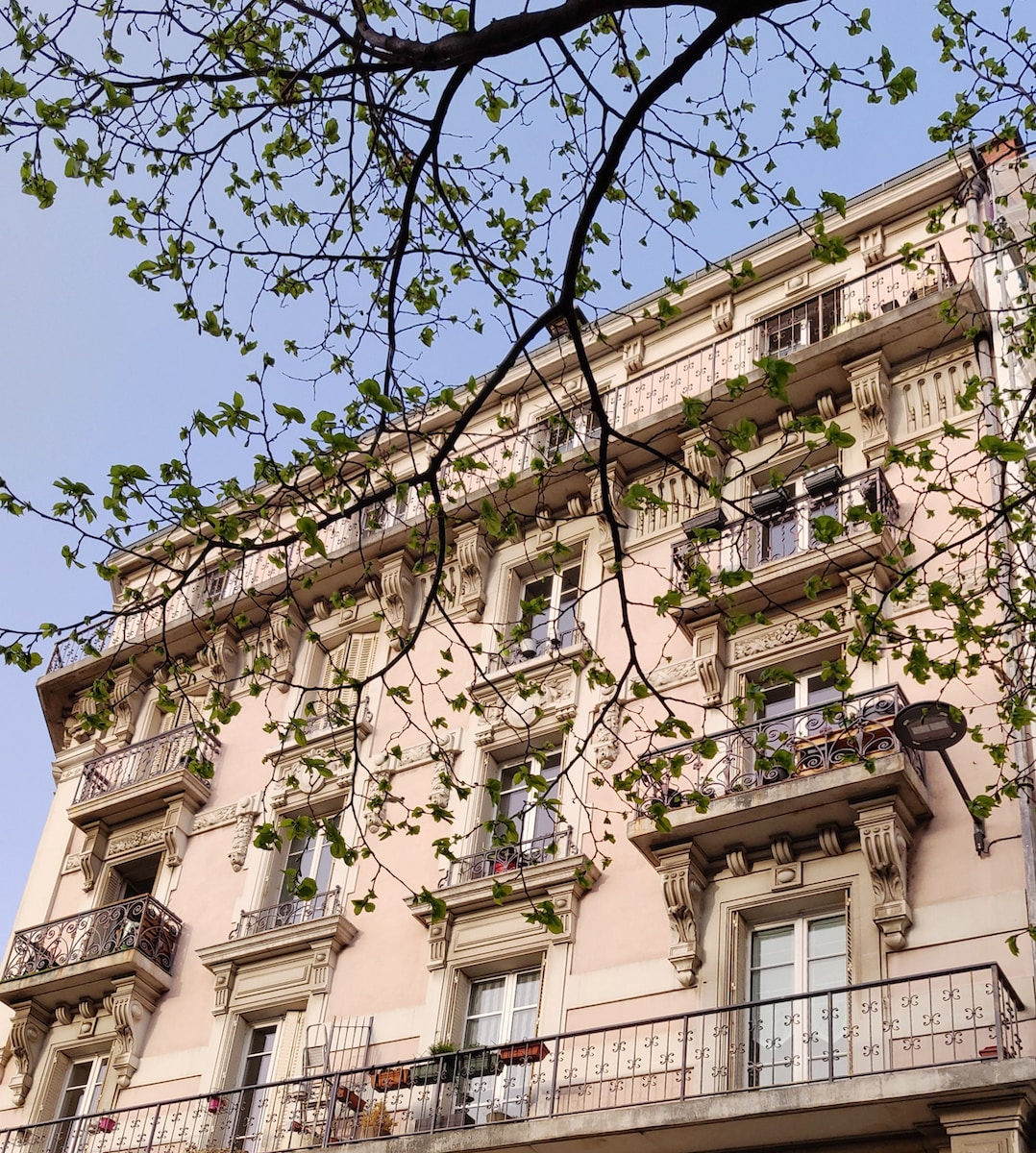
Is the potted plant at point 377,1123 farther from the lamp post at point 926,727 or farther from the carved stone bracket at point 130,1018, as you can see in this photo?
the lamp post at point 926,727

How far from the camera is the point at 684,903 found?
49.6 ft

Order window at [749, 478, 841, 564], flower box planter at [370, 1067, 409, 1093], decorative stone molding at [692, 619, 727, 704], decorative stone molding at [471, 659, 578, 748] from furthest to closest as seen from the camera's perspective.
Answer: decorative stone molding at [471, 659, 578, 748], window at [749, 478, 841, 564], decorative stone molding at [692, 619, 727, 704], flower box planter at [370, 1067, 409, 1093]

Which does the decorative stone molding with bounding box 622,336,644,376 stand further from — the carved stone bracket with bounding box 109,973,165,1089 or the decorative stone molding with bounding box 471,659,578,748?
the carved stone bracket with bounding box 109,973,165,1089

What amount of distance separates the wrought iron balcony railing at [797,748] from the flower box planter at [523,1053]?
2641 mm

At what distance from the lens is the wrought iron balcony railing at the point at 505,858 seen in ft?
55.6

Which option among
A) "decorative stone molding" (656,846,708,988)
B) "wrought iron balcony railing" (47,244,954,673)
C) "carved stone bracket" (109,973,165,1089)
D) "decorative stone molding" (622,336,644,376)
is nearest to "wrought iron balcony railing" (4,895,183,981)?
"carved stone bracket" (109,973,165,1089)

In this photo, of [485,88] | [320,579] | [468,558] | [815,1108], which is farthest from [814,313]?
[815,1108]

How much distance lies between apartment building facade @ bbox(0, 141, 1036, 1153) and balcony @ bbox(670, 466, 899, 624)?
63 mm

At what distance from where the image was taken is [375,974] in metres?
17.8

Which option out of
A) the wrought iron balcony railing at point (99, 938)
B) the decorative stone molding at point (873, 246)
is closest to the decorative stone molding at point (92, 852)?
the wrought iron balcony railing at point (99, 938)

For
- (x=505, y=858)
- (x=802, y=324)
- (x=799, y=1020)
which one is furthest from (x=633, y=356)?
(x=799, y=1020)

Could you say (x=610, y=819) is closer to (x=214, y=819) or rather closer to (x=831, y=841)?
(x=831, y=841)

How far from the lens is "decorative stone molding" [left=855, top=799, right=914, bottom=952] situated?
13.8 m

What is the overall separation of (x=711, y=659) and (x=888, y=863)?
3807mm
